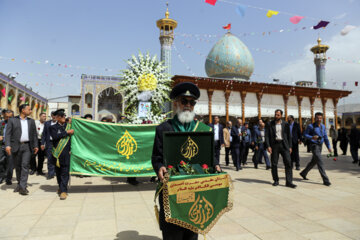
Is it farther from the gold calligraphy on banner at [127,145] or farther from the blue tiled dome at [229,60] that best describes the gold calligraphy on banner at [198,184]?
the blue tiled dome at [229,60]

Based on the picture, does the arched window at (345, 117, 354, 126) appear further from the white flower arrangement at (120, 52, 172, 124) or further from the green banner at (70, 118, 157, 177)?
the green banner at (70, 118, 157, 177)

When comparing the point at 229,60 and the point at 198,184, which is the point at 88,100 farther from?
the point at 198,184

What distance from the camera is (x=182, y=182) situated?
190 cm

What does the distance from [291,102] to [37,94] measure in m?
38.6

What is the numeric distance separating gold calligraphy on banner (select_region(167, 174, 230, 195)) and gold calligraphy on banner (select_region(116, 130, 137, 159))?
3937mm

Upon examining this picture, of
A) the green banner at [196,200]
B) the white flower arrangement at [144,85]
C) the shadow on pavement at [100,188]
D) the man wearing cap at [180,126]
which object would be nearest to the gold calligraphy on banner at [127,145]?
the shadow on pavement at [100,188]

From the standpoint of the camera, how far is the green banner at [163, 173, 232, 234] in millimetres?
1894

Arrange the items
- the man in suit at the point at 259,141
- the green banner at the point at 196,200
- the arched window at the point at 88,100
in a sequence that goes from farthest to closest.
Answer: the arched window at the point at 88,100 → the man in suit at the point at 259,141 → the green banner at the point at 196,200

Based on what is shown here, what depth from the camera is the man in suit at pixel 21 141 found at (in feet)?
16.9

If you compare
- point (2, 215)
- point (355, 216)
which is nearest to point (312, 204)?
point (355, 216)

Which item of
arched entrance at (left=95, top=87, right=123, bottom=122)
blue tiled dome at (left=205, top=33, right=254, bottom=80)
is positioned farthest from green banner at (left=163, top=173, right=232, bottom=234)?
arched entrance at (left=95, top=87, right=123, bottom=122)

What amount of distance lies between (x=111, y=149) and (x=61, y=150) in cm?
106

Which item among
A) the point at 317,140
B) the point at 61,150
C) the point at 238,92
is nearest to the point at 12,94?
the point at 238,92

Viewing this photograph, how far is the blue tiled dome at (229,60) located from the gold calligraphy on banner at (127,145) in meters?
22.3
